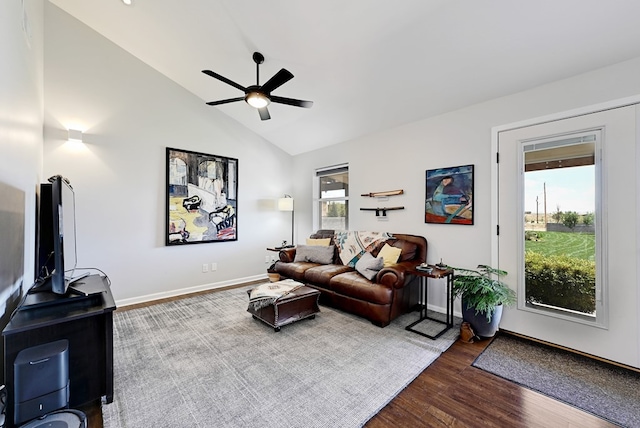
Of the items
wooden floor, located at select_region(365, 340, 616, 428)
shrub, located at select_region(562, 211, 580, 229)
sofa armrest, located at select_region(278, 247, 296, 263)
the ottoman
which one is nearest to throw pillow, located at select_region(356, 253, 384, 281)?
the ottoman

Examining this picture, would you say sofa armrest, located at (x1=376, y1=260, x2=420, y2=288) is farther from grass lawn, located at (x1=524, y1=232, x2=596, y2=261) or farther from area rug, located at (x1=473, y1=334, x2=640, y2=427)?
grass lawn, located at (x1=524, y1=232, x2=596, y2=261)

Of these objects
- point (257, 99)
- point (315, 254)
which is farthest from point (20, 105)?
point (315, 254)

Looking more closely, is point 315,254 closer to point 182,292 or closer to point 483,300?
point 182,292

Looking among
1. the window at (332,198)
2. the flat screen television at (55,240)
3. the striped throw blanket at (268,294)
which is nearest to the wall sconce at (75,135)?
the flat screen television at (55,240)

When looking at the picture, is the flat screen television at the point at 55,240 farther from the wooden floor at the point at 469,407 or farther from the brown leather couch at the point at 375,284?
the brown leather couch at the point at 375,284

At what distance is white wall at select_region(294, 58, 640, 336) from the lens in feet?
7.64

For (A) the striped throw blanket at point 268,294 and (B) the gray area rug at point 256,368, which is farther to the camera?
(A) the striped throw blanket at point 268,294

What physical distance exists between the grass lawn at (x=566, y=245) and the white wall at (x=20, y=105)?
13.5 ft

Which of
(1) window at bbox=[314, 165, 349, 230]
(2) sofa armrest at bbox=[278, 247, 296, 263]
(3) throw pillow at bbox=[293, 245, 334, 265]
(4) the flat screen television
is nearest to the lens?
(4) the flat screen television

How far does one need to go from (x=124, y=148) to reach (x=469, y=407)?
4.61 meters

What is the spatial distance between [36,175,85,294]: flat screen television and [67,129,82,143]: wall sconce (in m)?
1.08

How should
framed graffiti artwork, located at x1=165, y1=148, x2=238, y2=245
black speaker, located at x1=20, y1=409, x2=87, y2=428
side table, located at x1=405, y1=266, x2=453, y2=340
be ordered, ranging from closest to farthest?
black speaker, located at x1=20, y1=409, x2=87, y2=428
side table, located at x1=405, y1=266, x2=453, y2=340
framed graffiti artwork, located at x1=165, y1=148, x2=238, y2=245

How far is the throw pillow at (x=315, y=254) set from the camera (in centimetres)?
404

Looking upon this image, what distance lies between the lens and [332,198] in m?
4.94
